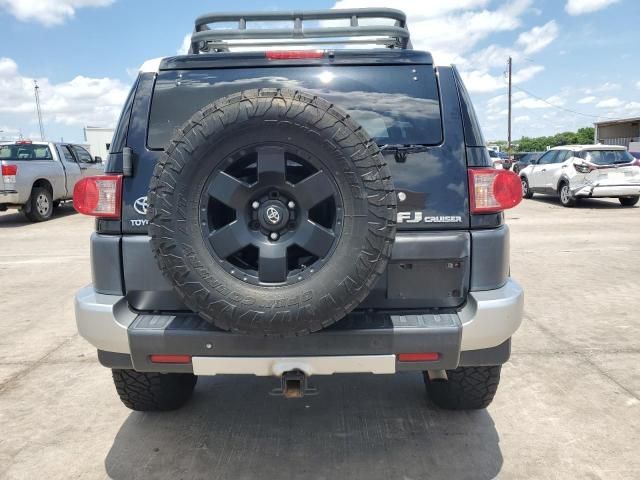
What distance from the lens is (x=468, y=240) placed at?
8.19 ft

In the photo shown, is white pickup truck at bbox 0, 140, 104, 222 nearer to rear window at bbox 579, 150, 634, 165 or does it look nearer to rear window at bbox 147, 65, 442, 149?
rear window at bbox 147, 65, 442, 149

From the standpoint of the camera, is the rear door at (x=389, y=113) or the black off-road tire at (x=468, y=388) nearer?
the rear door at (x=389, y=113)

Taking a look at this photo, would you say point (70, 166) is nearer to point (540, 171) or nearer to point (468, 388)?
point (540, 171)

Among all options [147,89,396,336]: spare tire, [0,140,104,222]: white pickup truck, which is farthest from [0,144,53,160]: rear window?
[147,89,396,336]: spare tire

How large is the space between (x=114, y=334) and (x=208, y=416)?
1.08 m

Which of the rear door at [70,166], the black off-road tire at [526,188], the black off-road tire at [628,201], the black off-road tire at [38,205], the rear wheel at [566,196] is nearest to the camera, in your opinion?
the black off-road tire at [38,205]

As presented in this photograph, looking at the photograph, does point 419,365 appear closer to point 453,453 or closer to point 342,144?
point 453,453

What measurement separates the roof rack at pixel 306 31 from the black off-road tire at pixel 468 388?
2.10 metres

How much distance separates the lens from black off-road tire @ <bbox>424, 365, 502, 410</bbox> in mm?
2992

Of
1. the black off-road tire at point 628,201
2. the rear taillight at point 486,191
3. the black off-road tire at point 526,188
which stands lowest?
the black off-road tire at point 628,201

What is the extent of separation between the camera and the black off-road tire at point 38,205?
500 inches

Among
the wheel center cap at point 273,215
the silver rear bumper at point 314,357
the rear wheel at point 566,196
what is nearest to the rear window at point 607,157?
the rear wheel at point 566,196

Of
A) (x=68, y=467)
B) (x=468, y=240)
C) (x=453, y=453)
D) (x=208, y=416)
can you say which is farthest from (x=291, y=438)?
(x=468, y=240)

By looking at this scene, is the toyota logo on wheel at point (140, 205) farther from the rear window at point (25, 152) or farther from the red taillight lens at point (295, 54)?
the rear window at point (25, 152)
